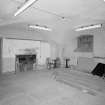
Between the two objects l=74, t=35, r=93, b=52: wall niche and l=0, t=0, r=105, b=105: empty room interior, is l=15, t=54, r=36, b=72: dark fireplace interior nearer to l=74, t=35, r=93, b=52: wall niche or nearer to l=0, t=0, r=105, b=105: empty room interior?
l=0, t=0, r=105, b=105: empty room interior

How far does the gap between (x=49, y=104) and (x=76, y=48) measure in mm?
5059

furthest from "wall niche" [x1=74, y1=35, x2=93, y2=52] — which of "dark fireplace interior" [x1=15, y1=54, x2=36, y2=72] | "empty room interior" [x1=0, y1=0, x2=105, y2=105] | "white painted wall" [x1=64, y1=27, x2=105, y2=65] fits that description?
"dark fireplace interior" [x1=15, y1=54, x2=36, y2=72]

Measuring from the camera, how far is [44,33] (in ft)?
21.8

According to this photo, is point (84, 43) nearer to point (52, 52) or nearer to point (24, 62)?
point (52, 52)

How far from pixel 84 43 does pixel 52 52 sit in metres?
2.47

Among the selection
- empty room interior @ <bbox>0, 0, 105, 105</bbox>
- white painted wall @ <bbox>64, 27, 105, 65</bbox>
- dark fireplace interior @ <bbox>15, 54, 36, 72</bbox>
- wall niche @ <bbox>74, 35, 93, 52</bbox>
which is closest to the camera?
empty room interior @ <bbox>0, 0, 105, 105</bbox>

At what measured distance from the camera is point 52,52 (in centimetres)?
731

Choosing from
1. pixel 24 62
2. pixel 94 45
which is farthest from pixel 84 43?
pixel 24 62

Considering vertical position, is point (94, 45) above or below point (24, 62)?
above

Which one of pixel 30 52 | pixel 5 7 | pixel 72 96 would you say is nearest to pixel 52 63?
pixel 30 52

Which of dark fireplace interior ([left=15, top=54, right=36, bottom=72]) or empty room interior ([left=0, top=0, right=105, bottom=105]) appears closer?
empty room interior ([left=0, top=0, right=105, bottom=105])

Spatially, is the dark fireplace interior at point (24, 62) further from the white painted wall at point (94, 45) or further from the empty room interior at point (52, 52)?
the white painted wall at point (94, 45)

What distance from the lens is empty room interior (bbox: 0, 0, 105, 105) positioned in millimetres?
2646

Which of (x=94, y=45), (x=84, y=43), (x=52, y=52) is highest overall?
(x=84, y=43)
